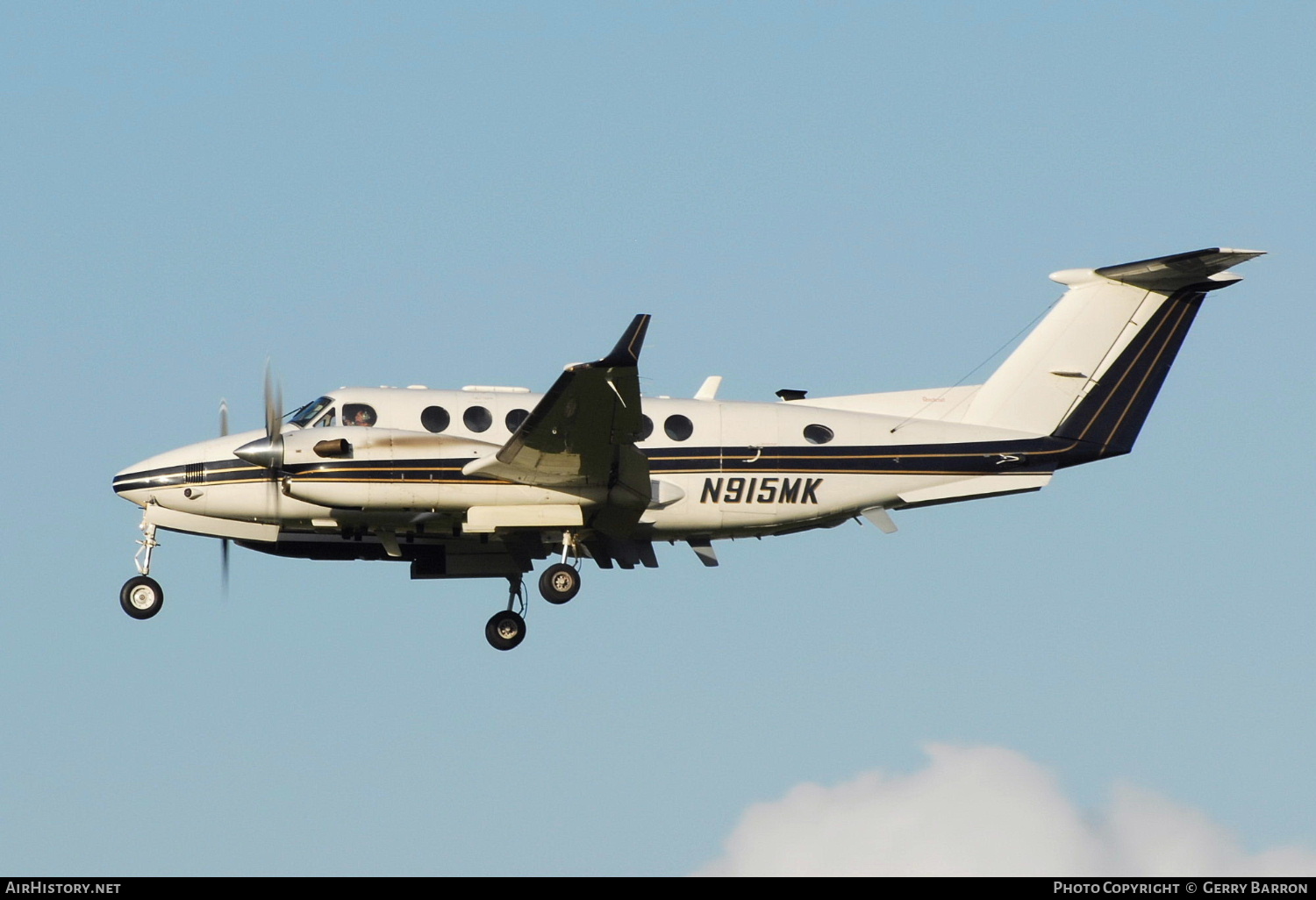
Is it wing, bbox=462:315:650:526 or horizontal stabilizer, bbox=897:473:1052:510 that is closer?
wing, bbox=462:315:650:526

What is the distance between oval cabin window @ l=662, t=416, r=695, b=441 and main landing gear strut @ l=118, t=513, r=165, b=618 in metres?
7.06

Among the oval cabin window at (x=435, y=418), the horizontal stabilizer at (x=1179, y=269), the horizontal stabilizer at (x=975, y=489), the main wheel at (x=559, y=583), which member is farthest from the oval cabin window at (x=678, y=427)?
the horizontal stabilizer at (x=1179, y=269)

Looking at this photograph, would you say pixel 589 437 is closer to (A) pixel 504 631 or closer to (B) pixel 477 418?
(B) pixel 477 418

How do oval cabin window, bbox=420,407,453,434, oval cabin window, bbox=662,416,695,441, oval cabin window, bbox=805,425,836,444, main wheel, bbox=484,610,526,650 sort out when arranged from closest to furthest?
oval cabin window, bbox=420,407,453,434 < oval cabin window, bbox=662,416,695,441 < oval cabin window, bbox=805,425,836,444 < main wheel, bbox=484,610,526,650

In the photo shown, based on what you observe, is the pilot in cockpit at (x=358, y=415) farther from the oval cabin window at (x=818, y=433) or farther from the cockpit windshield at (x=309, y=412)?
the oval cabin window at (x=818, y=433)

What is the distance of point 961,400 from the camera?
25000mm

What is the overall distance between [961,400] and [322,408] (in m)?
9.11

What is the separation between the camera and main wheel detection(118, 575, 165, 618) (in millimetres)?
22984

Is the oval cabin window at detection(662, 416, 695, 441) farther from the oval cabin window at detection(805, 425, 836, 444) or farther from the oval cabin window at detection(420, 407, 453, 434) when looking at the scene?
the oval cabin window at detection(420, 407, 453, 434)

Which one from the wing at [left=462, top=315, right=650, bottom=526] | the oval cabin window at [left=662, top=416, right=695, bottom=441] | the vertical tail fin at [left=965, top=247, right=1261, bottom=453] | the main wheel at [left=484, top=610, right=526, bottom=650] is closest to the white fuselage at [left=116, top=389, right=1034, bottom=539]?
the oval cabin window at [left=662, top=416, right=695, bottom=441]

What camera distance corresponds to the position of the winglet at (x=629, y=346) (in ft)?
65.9

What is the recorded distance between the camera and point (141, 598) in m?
23.0
